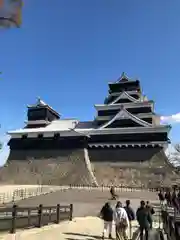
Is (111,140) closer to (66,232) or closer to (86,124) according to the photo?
(86,124)

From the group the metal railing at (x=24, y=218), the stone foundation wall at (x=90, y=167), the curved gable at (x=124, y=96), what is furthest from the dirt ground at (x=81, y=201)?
the curved gable at (x=124, y=96)

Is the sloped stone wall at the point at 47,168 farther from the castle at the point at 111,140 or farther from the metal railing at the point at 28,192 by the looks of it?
the metal railing at the point at 28,192

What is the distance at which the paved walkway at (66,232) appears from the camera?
29.8ft

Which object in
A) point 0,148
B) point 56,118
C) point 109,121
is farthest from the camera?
point 56,118

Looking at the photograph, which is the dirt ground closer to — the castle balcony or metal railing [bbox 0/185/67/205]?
metal railing [bbox 0/185/67/205]

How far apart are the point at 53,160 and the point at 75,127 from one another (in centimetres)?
826

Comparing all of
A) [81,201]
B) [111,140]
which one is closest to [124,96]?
[111,140]

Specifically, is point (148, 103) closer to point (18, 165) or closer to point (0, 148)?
point (18, 165)

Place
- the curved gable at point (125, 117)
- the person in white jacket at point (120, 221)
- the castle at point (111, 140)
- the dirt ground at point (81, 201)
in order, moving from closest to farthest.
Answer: the person in white jacket at point (120, 221), the dirt ground at point (81, 201), the castle at point (111, 140), the curved gable at point (125, 117)

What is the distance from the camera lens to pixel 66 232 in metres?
10.8

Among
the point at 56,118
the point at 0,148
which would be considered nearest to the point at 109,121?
the point at 56,118

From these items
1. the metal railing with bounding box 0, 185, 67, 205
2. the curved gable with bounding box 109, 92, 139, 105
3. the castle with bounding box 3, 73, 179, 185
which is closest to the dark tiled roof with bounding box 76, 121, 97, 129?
the castle with bounding box 3, 73, 179, 185

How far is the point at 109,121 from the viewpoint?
52156mm

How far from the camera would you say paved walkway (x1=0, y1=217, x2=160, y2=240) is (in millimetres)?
9079
